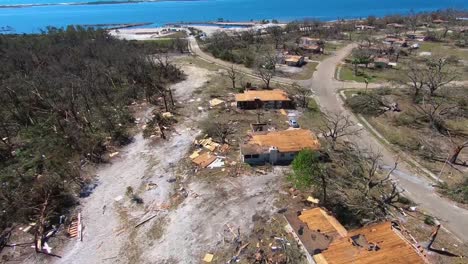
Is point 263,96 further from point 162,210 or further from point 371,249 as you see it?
point 371,249

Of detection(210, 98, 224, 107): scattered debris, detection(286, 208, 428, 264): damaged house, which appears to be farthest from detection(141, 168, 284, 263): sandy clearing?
detection(210, 98, 224, 107): scattered debris

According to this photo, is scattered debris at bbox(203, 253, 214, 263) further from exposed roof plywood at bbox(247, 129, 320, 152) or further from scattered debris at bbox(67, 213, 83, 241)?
exposed roof plywood at bbox(247, 129, 320, 152)

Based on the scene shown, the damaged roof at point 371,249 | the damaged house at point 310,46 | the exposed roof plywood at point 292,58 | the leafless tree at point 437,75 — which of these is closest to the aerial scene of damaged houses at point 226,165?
the damaged roof at point 371,249

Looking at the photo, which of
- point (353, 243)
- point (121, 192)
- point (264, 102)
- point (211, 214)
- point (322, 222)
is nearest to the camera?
point (353, 243)

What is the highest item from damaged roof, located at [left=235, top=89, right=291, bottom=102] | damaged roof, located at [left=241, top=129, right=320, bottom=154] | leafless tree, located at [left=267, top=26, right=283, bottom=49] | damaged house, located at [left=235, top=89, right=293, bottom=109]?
leafless tree, located at [left=267, top=26, right=283, bottom=49]

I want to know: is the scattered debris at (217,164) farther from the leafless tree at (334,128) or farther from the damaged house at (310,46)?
the damaged house at (310,46)

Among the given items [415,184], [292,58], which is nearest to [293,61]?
[292,58]
